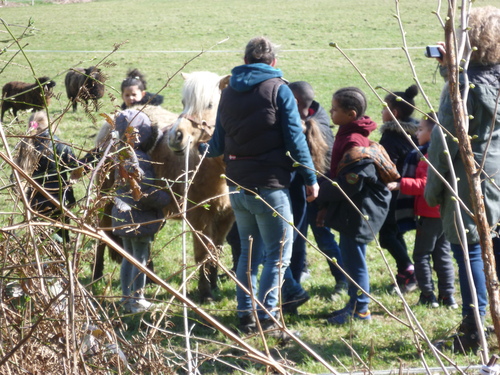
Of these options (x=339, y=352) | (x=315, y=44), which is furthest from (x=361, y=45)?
(x=339, y=352)

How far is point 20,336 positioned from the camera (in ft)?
7.04

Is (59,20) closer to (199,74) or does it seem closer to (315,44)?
(315,44)

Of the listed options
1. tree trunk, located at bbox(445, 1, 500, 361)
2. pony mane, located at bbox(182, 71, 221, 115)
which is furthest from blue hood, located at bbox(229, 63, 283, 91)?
tree trunk, located at bbox(445, 1, 500, 361)

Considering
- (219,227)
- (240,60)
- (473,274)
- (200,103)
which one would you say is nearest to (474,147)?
(473,274)

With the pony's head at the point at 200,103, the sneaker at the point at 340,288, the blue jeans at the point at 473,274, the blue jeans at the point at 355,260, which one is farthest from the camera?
the sneaker at the point at 340,288

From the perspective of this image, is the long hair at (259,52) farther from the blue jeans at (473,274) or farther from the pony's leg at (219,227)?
the blue jeans at (473,274)

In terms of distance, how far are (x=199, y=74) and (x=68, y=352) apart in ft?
12.2

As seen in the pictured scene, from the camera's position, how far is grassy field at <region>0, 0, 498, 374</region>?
457 cm

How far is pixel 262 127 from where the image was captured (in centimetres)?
439

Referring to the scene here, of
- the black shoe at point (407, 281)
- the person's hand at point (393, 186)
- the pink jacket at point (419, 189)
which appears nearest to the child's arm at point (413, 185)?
the pink jacket at point (419, 189)

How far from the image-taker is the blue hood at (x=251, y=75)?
4.38 m

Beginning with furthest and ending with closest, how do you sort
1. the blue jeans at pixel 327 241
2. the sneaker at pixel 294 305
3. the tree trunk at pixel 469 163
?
1. the blue jeans at pixel 327 241
2. the sneaker at pixel 294 305
3. the tree trunk at pixel 469 163

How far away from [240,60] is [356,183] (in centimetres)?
1819

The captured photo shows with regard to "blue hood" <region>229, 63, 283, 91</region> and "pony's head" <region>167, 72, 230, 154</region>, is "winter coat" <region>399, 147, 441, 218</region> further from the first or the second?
"pony's head" <region>167, 72, 230, 154</region>
